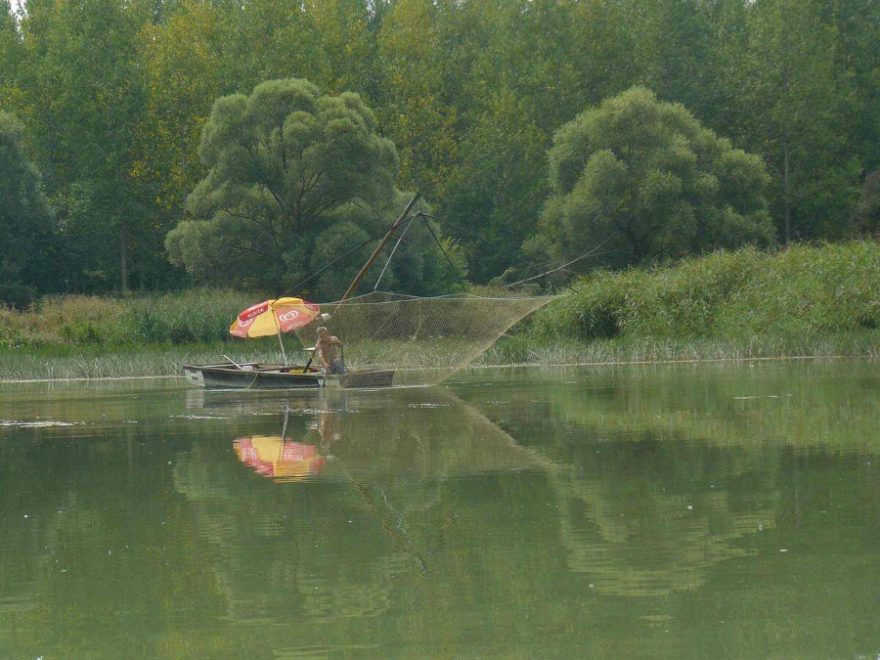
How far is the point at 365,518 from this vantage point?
11.0 m

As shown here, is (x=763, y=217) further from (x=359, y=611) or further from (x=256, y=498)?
(x=359, y=611)

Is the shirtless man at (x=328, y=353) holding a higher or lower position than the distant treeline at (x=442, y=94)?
lower

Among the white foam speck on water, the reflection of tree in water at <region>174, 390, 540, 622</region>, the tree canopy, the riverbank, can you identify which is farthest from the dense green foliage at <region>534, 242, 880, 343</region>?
the white foam speck on water

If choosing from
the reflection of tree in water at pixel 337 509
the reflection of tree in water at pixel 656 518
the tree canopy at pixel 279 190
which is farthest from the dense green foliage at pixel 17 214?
the reflection of tree in water at pixel 656 518

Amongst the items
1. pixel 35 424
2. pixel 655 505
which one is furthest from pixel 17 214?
pixel 655 505

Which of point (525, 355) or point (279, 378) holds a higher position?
point (279, 378)

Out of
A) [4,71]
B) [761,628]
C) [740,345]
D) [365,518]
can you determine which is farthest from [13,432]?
[4,71]

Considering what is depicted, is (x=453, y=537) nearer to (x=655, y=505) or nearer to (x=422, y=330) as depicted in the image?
(x=655, y=505)

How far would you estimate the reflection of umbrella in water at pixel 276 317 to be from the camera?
1095 inches

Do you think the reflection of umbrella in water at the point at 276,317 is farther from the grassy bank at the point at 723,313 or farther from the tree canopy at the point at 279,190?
the tree canopy at the point at 279,190

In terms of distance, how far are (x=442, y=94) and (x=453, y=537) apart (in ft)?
203

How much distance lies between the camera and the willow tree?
154 feet

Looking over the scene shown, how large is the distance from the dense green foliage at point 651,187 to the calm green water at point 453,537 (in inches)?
1269

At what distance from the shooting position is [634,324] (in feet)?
123
